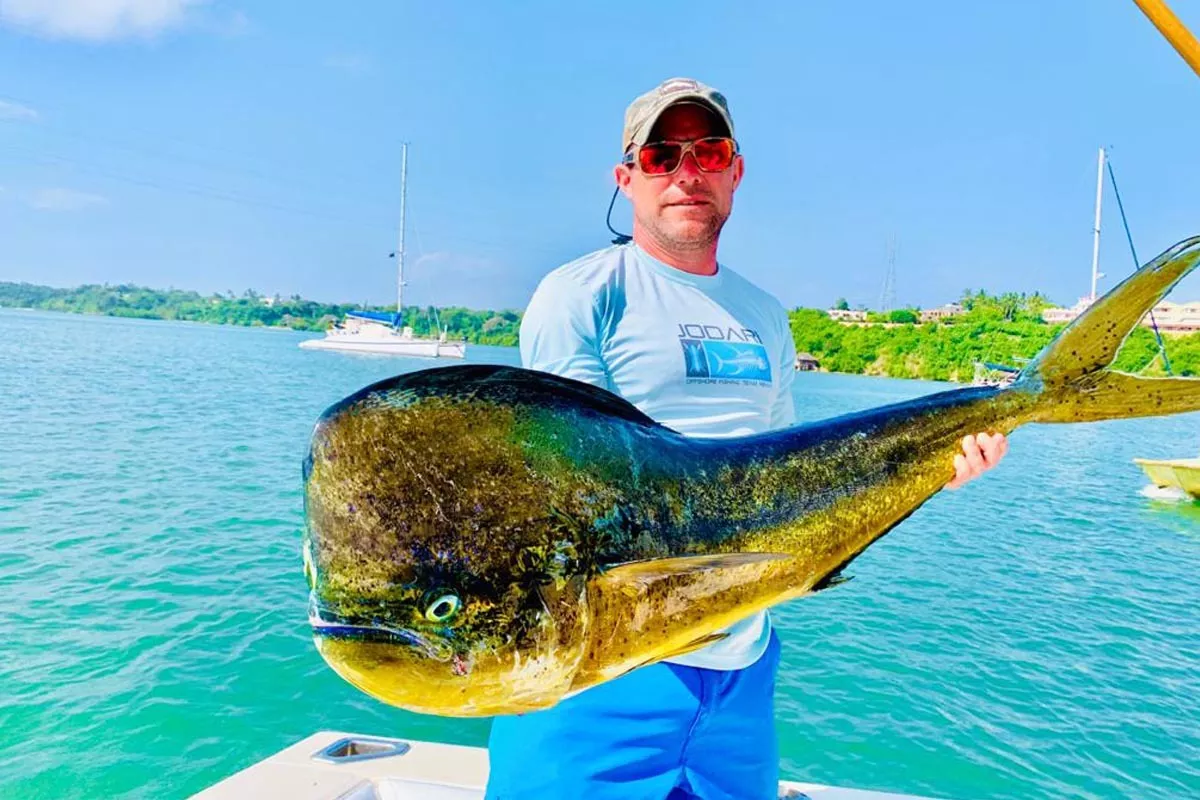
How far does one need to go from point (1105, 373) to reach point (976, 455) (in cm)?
40

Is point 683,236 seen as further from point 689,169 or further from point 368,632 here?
point 368,632

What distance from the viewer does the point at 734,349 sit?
2262 millimetres

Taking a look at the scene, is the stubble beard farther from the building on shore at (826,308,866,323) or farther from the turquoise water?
the building on shore at (826,308,866,323)

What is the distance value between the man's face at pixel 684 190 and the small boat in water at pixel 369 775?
2.50 m

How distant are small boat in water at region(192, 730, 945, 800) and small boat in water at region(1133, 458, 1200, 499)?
21596 mm

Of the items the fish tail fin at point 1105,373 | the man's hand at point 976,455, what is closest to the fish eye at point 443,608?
the man's hand at point 976,455

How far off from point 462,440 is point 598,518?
0.23 metres

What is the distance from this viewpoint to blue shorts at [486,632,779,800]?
2.00 m

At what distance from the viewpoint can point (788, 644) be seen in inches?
423

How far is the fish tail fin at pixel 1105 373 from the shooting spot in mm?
1744

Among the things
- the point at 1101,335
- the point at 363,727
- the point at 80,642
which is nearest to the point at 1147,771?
the point at 363,727

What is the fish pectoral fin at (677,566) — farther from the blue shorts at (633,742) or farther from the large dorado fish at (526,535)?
the blue shorts at (633,742)

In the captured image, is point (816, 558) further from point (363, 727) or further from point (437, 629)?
point (363, 727)

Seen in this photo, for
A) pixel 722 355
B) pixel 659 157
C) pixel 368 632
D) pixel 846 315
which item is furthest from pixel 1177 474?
pixel 846 315
